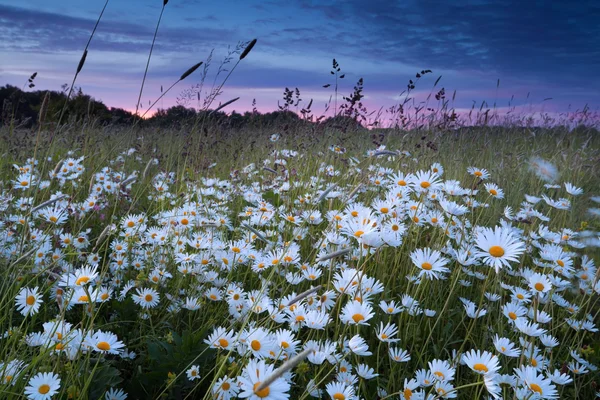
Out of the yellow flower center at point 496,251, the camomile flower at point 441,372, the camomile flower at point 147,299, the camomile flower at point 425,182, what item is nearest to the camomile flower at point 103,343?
the camomile flower at point 147,299

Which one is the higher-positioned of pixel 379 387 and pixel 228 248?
pixel 228 248

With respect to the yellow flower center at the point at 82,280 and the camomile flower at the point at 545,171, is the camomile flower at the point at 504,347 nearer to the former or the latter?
the yellow flower center at the point at 82,280

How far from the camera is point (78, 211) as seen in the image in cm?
254

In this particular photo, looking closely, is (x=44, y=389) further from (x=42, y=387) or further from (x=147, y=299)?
(x=147, y=299)

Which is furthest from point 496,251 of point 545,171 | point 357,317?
point 545,171

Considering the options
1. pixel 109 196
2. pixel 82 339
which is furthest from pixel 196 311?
pixel 109 196

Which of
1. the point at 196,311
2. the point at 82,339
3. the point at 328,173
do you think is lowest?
the point at 196,311

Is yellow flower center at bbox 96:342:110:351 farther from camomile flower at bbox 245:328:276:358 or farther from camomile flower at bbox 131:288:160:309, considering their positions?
camomile flower at bbox 131:288:160:309

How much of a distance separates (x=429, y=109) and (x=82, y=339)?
206 inches

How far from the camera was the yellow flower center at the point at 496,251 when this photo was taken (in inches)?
50.6

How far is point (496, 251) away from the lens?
129 cm

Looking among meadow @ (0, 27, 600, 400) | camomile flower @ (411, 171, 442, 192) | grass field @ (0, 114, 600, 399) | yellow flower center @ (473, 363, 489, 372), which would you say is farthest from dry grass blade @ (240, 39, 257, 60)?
yellow flower center @ (473, 363, 489, 372)

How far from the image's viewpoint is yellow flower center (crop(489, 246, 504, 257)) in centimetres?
129

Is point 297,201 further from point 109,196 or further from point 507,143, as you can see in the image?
point 507,143
